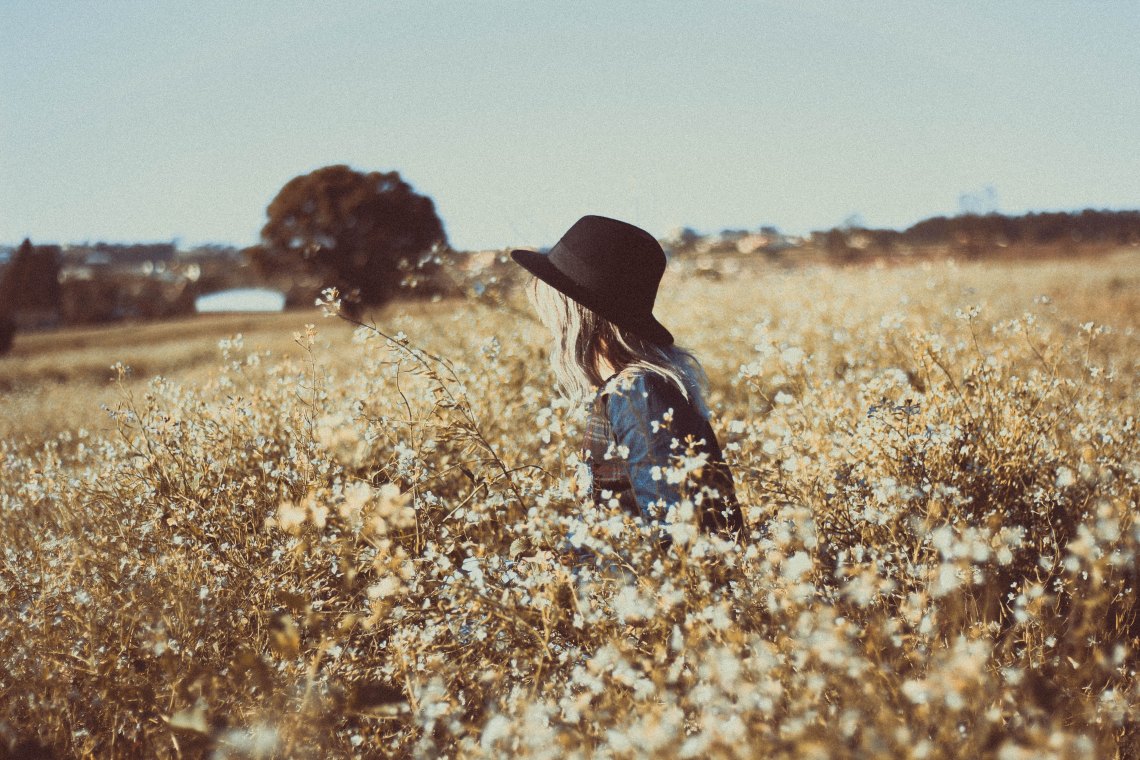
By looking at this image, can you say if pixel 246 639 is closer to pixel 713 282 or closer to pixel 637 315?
pixel 637 315

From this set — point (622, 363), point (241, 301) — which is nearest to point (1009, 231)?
point (622, 363)

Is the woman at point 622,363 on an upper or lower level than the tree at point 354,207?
lower

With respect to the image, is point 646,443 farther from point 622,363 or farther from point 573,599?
point 573,599

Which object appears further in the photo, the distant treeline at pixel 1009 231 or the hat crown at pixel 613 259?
the distant treeline at pixel 1009 231

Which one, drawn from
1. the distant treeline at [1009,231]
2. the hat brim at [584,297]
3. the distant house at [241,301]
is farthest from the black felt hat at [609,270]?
the distant house at [241,301]

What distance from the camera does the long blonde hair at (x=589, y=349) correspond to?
114 inches

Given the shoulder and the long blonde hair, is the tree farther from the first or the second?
the shoulder

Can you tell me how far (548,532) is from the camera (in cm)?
232

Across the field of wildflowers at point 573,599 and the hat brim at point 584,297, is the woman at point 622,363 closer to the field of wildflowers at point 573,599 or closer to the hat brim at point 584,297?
the hat brim at point 584,297

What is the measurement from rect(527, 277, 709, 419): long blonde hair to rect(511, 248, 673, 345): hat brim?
0.06m

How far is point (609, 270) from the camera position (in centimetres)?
281

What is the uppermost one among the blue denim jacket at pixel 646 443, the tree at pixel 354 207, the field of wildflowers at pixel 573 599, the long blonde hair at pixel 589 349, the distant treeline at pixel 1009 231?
the tree at pixel 354 207

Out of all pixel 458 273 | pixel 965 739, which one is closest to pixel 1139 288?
pixel 458 273

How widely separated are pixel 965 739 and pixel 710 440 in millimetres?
1327
